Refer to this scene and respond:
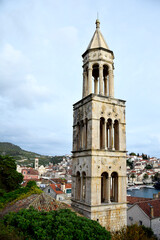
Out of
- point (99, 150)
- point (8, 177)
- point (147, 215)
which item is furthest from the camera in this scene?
point (8, 177)

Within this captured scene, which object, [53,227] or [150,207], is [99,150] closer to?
[53,227]

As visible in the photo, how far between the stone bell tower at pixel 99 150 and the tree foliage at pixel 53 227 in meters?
3.71

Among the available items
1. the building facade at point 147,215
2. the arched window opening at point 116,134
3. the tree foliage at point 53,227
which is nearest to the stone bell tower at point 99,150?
the arched window opening at point 116,134

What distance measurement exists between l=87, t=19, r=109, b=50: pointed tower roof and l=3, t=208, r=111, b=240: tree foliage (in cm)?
1437

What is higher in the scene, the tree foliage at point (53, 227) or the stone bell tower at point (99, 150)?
the stone bell tower at point (99, 150)

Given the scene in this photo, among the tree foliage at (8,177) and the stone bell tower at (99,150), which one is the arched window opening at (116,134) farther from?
the tree foliage at (8,177)

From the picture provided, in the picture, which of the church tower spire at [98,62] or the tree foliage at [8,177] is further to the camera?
the tree foliage at [8,177]

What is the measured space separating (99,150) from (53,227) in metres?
6.81

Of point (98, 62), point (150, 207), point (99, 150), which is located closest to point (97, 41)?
point (98, 62)

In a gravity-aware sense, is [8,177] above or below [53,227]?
below

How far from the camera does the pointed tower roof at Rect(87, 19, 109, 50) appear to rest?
17.9 m

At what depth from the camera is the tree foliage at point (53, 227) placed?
A: 380 inches

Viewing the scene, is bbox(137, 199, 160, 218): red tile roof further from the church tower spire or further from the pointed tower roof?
the pointed tower roof

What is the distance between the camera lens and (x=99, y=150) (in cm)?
1537
